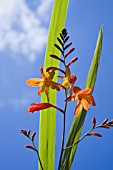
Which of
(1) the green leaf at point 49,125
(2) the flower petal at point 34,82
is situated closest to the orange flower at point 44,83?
(2) the flower petal at point 34,82

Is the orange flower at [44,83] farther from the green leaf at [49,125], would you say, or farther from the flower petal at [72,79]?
the green leaf at [49,125]

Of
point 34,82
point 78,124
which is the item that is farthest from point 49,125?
point 34,82

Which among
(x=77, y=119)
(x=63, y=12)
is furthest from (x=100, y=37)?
(x=77, y=119)

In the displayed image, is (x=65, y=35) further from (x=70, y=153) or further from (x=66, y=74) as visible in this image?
(x=70, y=153)

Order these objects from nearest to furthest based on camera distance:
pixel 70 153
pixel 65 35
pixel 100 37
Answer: pixel 65 35, pixel 70 153, pixel 100 37

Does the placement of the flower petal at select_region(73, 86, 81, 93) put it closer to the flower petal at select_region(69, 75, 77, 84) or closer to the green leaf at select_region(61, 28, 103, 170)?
the flower petal at select_region(69, 75, 77, 84)

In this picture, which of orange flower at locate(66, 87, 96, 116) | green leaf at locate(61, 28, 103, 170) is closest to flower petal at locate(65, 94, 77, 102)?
orange flower at locate(66, 87, 96, 116)

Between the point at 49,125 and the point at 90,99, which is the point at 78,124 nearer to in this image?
the point at 49,125

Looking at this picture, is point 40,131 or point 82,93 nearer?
point 82,93
